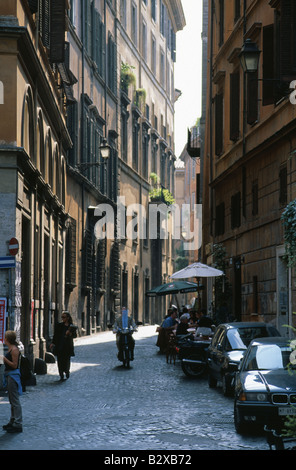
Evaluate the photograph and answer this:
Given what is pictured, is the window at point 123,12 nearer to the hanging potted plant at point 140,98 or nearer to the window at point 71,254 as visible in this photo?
the hanging potted plant at point 140,98

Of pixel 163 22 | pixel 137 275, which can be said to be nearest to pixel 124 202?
pixel 137 275

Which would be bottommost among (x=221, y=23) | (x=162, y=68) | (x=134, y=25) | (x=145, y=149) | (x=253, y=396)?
(x=253, y=396)

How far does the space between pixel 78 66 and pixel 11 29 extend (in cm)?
1828

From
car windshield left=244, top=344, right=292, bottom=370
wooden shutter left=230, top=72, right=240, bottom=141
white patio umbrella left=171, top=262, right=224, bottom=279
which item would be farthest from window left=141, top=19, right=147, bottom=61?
car windshield left=244, top=344, right=292, bottom=370

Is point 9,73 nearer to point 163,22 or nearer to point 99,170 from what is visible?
point 99,170

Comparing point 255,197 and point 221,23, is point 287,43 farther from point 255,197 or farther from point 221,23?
point 221,23

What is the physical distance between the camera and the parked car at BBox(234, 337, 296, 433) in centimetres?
1151

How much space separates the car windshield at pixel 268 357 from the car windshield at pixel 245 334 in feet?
12.2

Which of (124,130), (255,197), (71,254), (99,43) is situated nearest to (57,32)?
(255,197)

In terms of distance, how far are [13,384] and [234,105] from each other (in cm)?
1653

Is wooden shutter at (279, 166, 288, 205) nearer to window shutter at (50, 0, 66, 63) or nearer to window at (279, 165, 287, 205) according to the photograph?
window at (279, 165, 287, 205)

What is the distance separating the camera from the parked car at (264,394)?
11.5 metres

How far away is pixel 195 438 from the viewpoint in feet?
Result: 37.9

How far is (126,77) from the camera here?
165 feet
